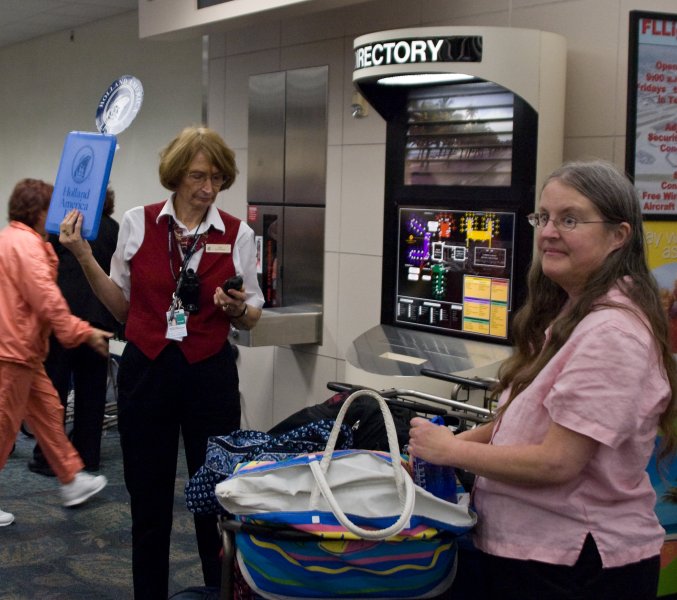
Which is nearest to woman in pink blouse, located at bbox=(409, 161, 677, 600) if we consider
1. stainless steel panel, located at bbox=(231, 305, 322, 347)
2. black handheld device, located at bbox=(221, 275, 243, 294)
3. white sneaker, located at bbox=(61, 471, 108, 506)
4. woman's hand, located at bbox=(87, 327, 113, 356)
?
black handheld device, located at bbox=(221, 275, 243, 294)

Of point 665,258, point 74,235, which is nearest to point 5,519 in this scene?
point 74,235

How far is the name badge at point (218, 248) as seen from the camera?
2979 mm

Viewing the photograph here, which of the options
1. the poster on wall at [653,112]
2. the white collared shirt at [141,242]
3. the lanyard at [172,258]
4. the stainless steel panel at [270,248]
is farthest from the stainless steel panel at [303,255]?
the lanyard at [172,258]

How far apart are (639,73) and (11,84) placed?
9269mm

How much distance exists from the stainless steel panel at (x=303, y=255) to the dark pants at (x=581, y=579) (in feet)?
Answer: 13.2

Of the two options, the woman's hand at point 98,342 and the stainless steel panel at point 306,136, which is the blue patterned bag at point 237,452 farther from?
the stainless steel panel at point 306,136

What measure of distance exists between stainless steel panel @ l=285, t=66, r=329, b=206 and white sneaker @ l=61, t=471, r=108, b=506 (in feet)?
6.82

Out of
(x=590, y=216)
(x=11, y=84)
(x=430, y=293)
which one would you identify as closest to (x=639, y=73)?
(x=430, y=293)

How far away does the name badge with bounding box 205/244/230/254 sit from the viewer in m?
2.98

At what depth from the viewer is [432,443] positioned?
1.71 m

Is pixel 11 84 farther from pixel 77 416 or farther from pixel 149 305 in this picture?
pixel 149 305

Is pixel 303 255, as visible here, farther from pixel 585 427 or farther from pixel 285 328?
pixel 585 427

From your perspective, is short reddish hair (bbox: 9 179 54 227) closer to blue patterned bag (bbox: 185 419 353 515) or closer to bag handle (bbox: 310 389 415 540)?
blue patterned bag (bbox: 185 419 353 515)

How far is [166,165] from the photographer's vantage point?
2.96 metres
